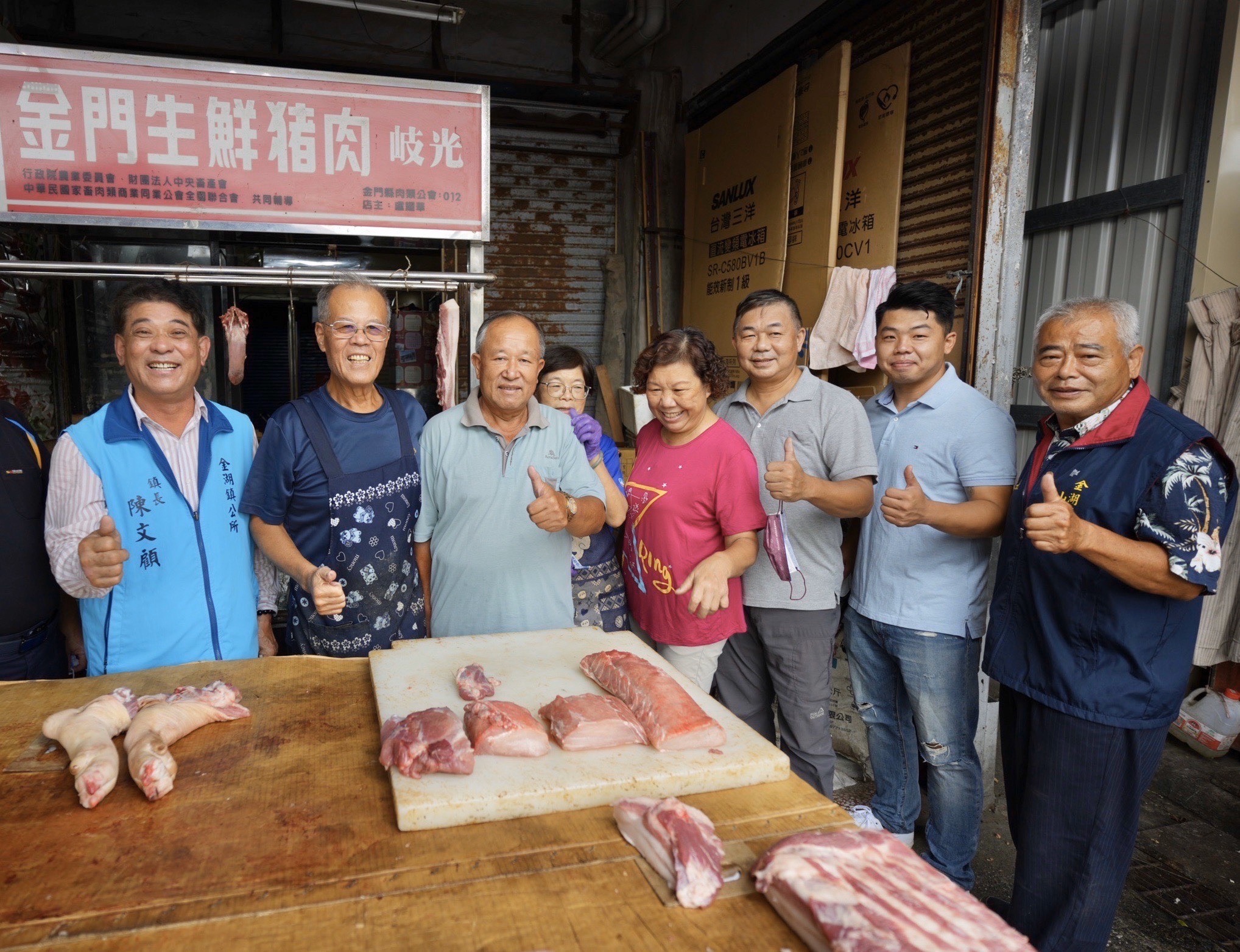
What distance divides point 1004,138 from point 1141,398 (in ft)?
7.17

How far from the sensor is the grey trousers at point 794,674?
135 inches

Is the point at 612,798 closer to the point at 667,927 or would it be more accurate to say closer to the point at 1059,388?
the point at 667,927

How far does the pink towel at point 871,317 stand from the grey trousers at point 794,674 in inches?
84.0

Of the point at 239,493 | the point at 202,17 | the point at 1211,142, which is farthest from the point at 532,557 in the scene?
the point at 202,17

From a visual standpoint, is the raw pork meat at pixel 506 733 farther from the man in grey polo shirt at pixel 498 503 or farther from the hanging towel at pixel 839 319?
the hanging towel at pixel 839 319

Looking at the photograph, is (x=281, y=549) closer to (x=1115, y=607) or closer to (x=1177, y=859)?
(x=1115, y=607)

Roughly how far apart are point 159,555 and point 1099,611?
10.7 ft

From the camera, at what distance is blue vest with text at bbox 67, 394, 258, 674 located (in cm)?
268

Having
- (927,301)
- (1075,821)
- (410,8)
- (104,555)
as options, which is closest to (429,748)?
(104,555)

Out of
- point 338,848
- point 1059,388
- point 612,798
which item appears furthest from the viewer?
point 1059,388

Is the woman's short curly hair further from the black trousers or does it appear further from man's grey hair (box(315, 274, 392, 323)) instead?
the black trousers

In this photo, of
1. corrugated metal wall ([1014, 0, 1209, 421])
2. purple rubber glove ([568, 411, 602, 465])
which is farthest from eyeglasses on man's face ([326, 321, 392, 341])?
corrugated metal wall ([1014, 0, 1209, 421])

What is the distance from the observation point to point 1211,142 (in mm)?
4586

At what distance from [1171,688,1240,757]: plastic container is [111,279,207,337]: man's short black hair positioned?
5791mm
